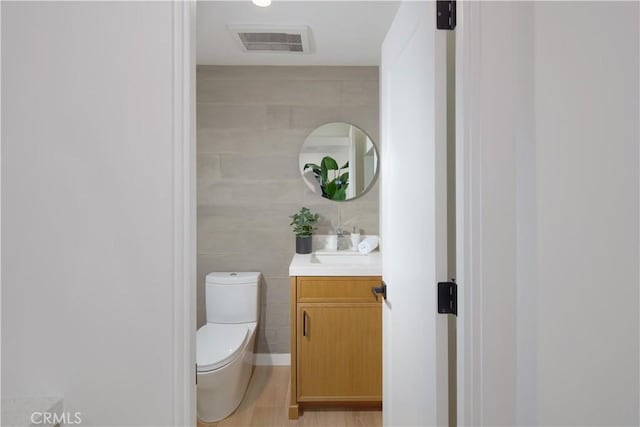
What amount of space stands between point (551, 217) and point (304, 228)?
222 centimetres

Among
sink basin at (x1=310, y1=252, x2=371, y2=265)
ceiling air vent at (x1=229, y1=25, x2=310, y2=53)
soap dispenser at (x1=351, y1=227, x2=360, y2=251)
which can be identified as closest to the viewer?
ceiling air vent at (x1=229, y1=25, x2=310, y2=53)

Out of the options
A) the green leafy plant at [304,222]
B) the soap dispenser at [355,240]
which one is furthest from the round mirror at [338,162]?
the soap dispenser at [355,240]

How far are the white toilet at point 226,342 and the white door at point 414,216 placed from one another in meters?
1.00

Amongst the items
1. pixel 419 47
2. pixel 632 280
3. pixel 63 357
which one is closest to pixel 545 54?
pixel 419 47

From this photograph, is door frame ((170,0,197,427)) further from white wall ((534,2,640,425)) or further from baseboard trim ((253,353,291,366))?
baseboard trim ((253,353,291,366))

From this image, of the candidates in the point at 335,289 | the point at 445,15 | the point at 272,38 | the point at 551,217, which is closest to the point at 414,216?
the point at 551,217

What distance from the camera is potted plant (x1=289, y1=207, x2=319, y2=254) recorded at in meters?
3.05

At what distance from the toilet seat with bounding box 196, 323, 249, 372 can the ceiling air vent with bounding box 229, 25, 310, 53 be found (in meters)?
1.84

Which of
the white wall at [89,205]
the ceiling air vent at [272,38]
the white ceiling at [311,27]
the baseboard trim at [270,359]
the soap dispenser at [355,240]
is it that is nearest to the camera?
the white wall at [89,205]

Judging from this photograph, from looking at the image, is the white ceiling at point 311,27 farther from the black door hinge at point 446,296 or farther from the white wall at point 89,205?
the black door hinge at point 446,296

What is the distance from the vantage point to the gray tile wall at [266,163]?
315cm

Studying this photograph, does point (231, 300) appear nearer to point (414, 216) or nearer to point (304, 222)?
point (304, 222)

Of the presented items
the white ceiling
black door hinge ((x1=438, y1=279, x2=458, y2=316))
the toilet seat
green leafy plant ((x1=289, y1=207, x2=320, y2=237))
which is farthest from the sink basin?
black door hinge ((x1=438, y1=279, x2=458, y2=316))

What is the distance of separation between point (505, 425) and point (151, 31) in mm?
1220
